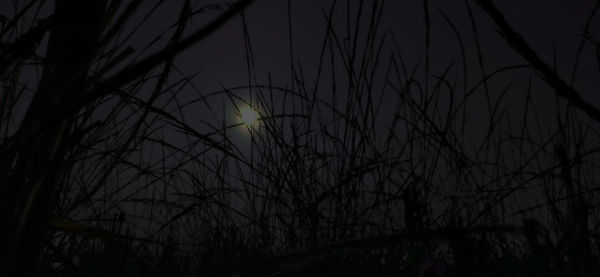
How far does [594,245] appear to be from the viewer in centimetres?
126

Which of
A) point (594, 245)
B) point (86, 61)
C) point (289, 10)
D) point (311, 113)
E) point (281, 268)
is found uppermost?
point (311, 113)

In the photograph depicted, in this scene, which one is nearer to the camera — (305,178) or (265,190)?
(305,178)

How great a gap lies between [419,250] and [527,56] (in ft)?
2.26

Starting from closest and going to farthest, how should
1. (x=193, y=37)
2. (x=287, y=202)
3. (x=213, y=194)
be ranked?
(x=193, y=37) < (x=287, y=202) < (x=213, y=194)

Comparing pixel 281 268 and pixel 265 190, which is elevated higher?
pixel 265 190

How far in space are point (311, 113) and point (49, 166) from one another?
1.11 meters

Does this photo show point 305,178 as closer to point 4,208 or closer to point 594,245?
point 594,245

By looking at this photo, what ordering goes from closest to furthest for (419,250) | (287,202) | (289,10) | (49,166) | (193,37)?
(193,37), (49,166), (289,10), (419,250), (287,202)

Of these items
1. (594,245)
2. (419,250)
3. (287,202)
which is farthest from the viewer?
(287,202)

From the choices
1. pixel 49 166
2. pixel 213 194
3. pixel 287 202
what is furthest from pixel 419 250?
pixel 213 194

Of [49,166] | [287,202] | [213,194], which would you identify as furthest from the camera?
[213,194]

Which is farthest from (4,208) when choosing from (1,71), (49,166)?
(1,71)

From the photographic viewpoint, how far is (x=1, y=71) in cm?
41

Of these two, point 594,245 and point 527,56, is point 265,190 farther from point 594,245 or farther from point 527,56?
point 527,56
